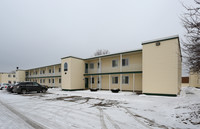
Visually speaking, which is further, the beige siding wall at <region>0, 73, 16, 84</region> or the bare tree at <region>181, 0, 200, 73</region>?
the beige siding wall at <region>0, 73, 16, 84</region>

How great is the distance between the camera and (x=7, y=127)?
4305mm

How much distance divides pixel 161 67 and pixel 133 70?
4989 millimetres

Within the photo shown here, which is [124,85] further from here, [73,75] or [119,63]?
[73,75]

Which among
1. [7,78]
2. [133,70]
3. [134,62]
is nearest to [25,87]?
[133,70]

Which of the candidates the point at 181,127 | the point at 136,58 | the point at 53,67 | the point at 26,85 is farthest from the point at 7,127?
the point at 53,67

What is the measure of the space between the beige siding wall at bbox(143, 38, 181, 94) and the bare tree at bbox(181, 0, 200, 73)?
7403 mm

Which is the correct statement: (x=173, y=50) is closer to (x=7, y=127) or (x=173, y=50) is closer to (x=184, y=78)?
(x=7, y=127)

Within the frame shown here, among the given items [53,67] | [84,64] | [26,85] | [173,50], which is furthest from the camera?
[53,67]

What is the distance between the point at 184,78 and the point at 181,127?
41.5m

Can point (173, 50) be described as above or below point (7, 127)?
above

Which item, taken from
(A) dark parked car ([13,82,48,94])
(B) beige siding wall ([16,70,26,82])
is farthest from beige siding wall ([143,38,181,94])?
(B) beige siding wall ([16,70,26,82])

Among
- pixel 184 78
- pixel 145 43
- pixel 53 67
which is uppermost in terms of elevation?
pixel 145 43

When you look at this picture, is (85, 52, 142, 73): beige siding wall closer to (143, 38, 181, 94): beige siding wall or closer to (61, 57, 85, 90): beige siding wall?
(61, 57, 85, 90): beige siding wall

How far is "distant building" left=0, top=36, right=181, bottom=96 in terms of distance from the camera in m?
11.9
